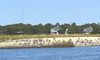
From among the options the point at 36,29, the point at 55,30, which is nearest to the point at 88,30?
the point at 55,30

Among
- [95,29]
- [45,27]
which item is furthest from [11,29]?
[95,29]

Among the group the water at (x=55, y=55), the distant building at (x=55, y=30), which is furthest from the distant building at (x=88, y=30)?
the water at (x=55, y=55)

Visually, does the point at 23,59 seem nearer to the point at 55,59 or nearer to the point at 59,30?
the point at 55,59

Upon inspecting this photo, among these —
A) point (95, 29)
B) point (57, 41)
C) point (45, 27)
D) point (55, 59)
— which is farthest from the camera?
point (45, 27)

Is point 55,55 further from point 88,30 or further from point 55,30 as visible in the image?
point 55,30

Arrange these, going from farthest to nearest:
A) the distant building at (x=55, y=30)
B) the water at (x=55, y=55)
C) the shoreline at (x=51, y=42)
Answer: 1. the distant building at (x=55, y=30)
2. the shoreline at (x=51, y=42)
3. the water at (x=55, y=55)

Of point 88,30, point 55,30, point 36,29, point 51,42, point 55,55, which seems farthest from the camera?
point 55,30

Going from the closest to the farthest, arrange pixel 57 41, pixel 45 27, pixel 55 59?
pixel 55 59
pixel 57 41
pixel 45 27

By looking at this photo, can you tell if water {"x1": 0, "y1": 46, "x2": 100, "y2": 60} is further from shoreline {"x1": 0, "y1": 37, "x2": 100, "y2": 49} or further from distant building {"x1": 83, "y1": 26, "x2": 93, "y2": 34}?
distant building {"x1": 83, "y1": 26, "x2": 93, "y2": 34}

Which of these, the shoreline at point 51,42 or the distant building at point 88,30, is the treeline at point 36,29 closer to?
the distant building at point 88,30

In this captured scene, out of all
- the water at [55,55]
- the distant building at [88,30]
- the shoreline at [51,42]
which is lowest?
the water at [55,55]

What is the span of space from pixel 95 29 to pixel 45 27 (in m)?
19.0

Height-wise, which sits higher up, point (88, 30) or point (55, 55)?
point (88, 30)

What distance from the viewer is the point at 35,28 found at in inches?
6693
